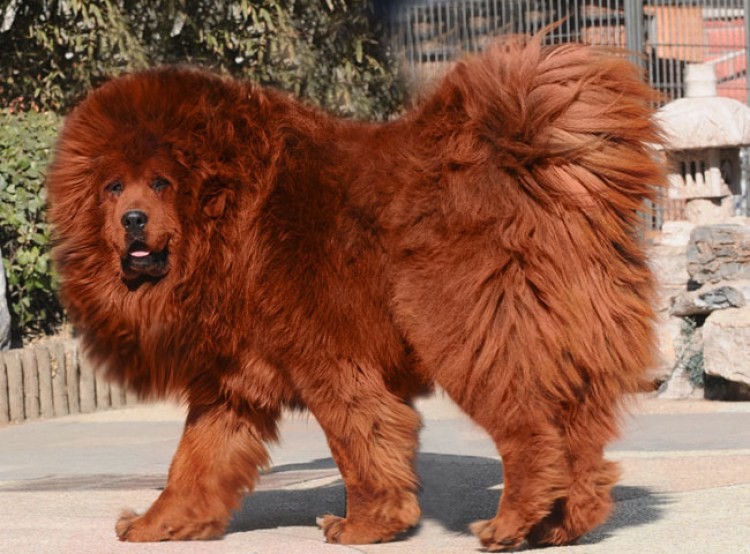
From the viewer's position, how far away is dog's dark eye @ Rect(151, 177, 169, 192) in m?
4.73

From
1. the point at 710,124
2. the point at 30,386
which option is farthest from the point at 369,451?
the point at 710,124

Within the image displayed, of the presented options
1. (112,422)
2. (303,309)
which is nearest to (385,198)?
(303,309)

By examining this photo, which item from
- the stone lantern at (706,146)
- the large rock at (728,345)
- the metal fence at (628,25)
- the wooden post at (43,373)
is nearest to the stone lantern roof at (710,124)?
the stone lantern at (706,146)

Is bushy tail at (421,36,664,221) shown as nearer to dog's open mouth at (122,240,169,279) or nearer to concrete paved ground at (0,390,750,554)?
concrete paved ground at (0,390,750,554)

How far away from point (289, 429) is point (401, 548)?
4563mm

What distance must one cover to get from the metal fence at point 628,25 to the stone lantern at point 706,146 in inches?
68.6

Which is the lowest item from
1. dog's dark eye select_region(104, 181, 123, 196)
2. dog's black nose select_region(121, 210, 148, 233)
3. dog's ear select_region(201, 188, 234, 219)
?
dog's black nose select_region(121, 210, 148, 233)

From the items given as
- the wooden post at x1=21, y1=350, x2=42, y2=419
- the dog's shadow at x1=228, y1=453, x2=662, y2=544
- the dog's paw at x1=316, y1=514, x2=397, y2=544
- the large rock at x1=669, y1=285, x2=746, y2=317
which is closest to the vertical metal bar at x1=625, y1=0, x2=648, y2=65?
the large rock at x1=669, y1=285, x2=746, y2=317

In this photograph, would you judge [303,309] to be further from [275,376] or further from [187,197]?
[187,197]

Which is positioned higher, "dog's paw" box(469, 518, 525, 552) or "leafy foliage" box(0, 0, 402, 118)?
"leafy foliage" box(0, 0, 402, 118)

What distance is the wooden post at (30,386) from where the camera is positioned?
9.65m

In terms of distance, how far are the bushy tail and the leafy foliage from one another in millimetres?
6698

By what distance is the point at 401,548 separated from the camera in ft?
15.3

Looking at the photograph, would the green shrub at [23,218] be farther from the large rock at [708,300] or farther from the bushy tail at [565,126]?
the bushy tail at [565,126]
